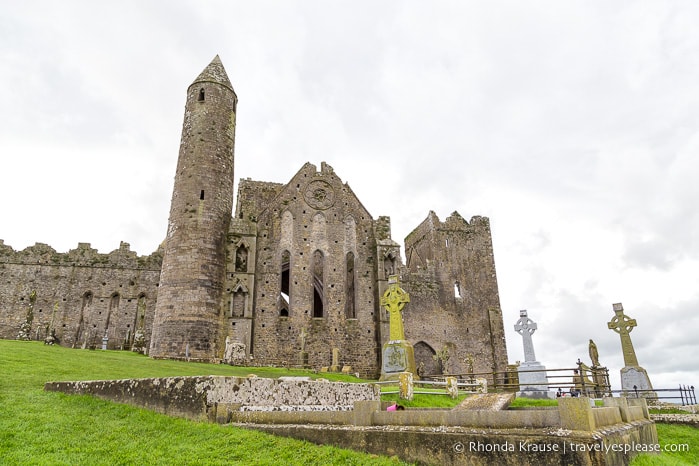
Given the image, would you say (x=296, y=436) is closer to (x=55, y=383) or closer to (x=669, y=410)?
(x=55, y=383)

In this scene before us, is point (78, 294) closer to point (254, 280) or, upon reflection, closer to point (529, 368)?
point (254, 280)

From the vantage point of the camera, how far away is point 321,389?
26.3ft

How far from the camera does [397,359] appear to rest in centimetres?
1730

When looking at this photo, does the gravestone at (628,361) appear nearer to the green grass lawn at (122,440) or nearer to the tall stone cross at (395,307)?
the tall stone cross at (395,307)

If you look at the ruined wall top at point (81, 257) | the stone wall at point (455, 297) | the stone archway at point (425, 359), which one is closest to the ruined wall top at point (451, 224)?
the stone wall at point (455, 297)

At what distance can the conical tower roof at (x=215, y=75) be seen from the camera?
29.2 meters

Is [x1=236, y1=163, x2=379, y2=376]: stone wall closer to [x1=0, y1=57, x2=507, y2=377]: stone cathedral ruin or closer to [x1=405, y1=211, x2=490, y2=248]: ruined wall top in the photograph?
[x1=0, y1=57, x2=507, y2=377]: stone cathedral ruin

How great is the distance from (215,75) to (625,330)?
2770 centimetres

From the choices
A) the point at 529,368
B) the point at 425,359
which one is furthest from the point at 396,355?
the point at 425,359

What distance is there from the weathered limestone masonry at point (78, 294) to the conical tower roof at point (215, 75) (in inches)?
581

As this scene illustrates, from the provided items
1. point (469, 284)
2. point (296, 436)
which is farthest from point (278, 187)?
point (296, 436)

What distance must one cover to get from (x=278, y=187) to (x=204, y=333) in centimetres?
1417

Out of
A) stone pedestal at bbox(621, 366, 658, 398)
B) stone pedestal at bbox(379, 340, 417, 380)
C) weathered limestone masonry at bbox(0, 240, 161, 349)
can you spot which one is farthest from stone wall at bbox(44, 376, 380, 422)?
weathered limestone masonry at bbox(0, 240, 161, 349)

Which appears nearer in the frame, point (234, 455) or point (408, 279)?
point (234, 455)
